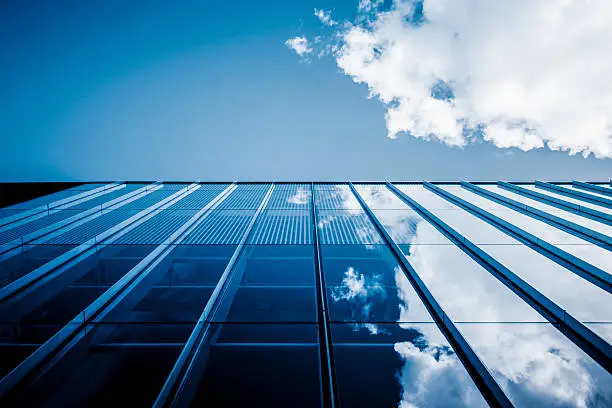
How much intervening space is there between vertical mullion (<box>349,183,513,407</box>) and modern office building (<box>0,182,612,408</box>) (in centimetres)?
1

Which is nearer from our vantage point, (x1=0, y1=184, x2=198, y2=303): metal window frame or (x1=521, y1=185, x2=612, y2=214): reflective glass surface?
(x1=0, y1=184, x2=198, y2=303): metal window frame

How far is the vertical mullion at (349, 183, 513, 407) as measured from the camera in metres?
2.92

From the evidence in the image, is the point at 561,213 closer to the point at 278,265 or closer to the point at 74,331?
the point at 278,265

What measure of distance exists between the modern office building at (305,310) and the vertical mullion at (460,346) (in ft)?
0.05

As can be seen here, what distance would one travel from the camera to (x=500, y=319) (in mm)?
3805

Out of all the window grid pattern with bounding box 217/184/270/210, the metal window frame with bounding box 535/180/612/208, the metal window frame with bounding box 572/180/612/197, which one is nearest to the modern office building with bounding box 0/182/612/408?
the metal window frame with bounding box 535/180/612/208

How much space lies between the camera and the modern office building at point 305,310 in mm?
3033

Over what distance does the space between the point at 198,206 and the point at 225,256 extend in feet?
10.9

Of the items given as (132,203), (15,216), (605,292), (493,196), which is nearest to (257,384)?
(605,292)

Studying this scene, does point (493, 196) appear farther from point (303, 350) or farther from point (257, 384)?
point (257, 384)

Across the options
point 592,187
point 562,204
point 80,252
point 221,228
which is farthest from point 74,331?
point 592,187

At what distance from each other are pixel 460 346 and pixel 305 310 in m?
1.85

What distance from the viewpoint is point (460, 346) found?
348 cm

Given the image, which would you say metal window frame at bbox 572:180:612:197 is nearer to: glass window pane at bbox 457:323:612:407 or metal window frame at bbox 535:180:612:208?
metal window frame at bbox 535:180:612:208
